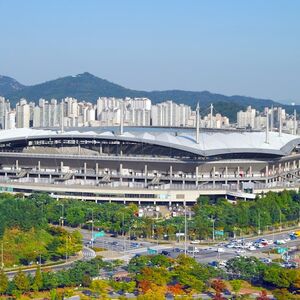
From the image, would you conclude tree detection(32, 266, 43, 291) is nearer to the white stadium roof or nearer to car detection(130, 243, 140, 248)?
car detection(130, 243, 140, 248)

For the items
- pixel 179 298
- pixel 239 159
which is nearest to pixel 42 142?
pixel 239 159

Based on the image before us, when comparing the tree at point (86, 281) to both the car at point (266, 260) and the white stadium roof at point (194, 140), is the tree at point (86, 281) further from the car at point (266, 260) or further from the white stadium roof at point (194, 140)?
the white stadium roof at point (194, 140)

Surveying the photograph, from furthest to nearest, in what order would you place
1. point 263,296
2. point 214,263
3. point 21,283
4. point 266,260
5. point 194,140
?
point 194,140 < point 266,260 < point 214,263 < point 21,283 < point 263,296

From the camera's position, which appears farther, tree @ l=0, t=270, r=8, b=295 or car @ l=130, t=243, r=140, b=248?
car @ l=130, t=243, r=140, b=248

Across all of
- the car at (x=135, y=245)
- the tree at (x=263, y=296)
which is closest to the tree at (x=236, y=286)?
the tree at (x=263, y=296)

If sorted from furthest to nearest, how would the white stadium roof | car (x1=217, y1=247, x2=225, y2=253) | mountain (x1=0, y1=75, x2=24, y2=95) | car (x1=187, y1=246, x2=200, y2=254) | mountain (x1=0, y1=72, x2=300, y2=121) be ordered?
mountain (x1=0, y1=75, x2=24, y2=95) → mountain (x1=0, y1=72, x2=300, y2=121) → the white stadium roof → car (x1=217, y1=247, x2=225, y2=253) → car (x1=187, y1=246, x2=200, y2=254)

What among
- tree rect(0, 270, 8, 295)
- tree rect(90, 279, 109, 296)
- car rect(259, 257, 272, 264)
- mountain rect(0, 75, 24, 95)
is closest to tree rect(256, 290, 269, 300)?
car rect(259, 257, 272, 264)

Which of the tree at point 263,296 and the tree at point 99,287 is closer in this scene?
the tree at point 263,296

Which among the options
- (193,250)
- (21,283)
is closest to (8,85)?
(193,250)

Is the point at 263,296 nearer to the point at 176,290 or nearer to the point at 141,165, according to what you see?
the point at 176,290

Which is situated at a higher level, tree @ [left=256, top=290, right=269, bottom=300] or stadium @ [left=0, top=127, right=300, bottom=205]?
stadium @ [left=0, top=127, right=300, bottom=205]
